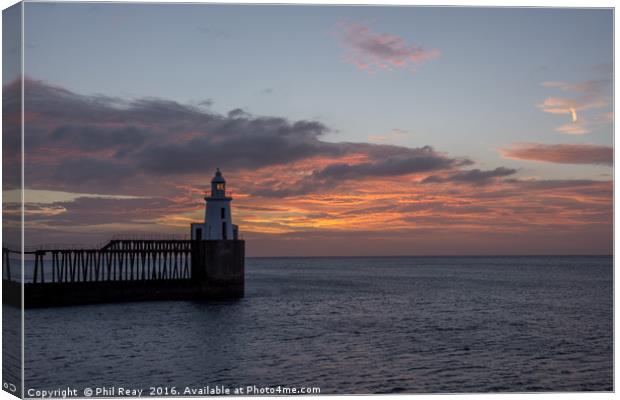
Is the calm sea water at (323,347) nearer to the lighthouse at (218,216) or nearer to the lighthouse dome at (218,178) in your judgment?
the lighthouse at (218,216)

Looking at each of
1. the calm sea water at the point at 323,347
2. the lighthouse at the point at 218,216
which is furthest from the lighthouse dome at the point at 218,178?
the calm sea water at the point at 323,347

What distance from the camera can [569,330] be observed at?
43031 millimetres

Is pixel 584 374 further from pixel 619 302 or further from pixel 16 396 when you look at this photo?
pixel 16 396

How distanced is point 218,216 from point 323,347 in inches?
944

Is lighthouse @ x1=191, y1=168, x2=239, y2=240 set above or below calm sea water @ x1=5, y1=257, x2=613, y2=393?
above

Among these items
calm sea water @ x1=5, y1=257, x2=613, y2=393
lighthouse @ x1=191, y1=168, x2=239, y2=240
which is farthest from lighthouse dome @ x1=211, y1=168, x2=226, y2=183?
calm sea water @ x1=5, y1=257, x2=613, y2=393

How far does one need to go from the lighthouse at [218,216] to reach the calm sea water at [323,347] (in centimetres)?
535

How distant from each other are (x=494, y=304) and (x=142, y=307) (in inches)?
1163

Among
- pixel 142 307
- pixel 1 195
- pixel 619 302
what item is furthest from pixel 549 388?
pixel 142 307

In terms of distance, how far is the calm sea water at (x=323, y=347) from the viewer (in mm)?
27375

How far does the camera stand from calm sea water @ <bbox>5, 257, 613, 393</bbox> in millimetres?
27375

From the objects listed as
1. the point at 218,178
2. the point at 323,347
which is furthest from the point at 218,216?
the point at 323,347

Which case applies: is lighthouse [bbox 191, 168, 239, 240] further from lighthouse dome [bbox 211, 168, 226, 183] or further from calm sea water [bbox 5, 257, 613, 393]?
calm sea water [bbox 5, 257, 613, 393]

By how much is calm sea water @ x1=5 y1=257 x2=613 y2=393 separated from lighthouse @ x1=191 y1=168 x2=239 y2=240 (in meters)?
5.35
